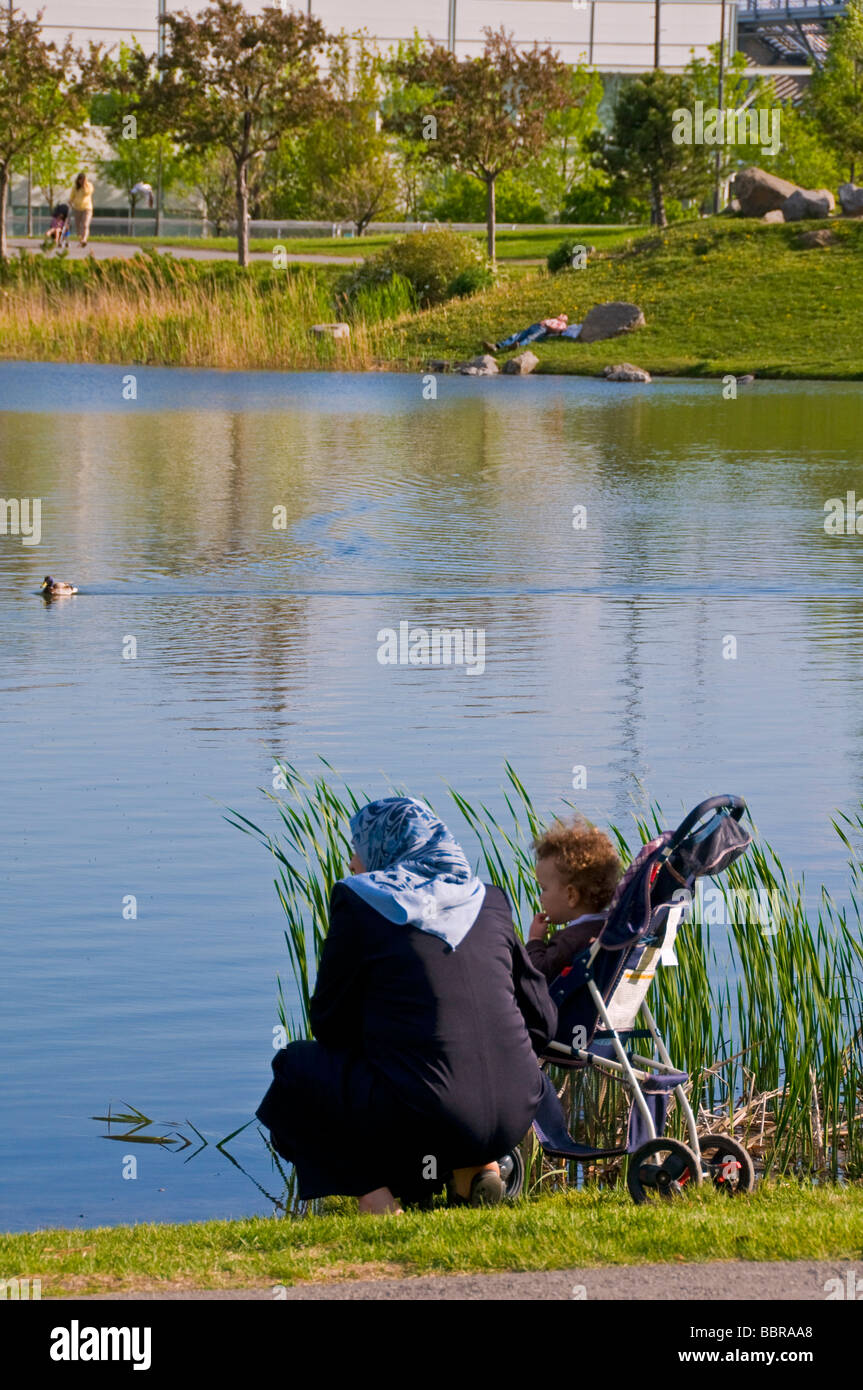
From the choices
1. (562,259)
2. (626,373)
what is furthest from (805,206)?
(626,373)

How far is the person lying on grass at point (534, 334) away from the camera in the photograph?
4572cm

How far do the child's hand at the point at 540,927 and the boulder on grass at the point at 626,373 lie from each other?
35.8 m

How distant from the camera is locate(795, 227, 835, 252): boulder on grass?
51.2m

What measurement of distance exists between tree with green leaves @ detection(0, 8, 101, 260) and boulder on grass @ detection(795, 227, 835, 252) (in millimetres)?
19610

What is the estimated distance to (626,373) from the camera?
135 ft

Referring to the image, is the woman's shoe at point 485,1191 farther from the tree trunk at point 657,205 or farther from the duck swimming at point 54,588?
the tree trunk at point 657,205

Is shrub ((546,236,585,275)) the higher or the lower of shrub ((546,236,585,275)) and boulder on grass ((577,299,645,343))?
the higher

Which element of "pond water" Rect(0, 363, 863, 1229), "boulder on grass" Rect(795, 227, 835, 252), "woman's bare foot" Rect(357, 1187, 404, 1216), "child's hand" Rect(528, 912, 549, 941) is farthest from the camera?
"boulder on grass" Rect(795, 227, 835, 252)

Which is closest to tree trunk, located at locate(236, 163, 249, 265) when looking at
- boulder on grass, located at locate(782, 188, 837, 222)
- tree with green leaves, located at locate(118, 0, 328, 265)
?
tree with green leaves, located at locate(118, 0, 328, 265)

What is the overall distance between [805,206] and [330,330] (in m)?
17.4

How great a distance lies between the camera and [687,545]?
1941 cm

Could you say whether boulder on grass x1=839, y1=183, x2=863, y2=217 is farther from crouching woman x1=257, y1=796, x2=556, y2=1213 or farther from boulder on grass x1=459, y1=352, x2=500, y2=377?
crouching woman x1=257, y1=796, x2=556, y2=1213

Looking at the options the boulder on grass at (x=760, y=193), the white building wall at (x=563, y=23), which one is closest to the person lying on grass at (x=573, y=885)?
the boulder on grass at (x=760, y=193)

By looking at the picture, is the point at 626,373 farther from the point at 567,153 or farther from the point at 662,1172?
the point at 662,1172
